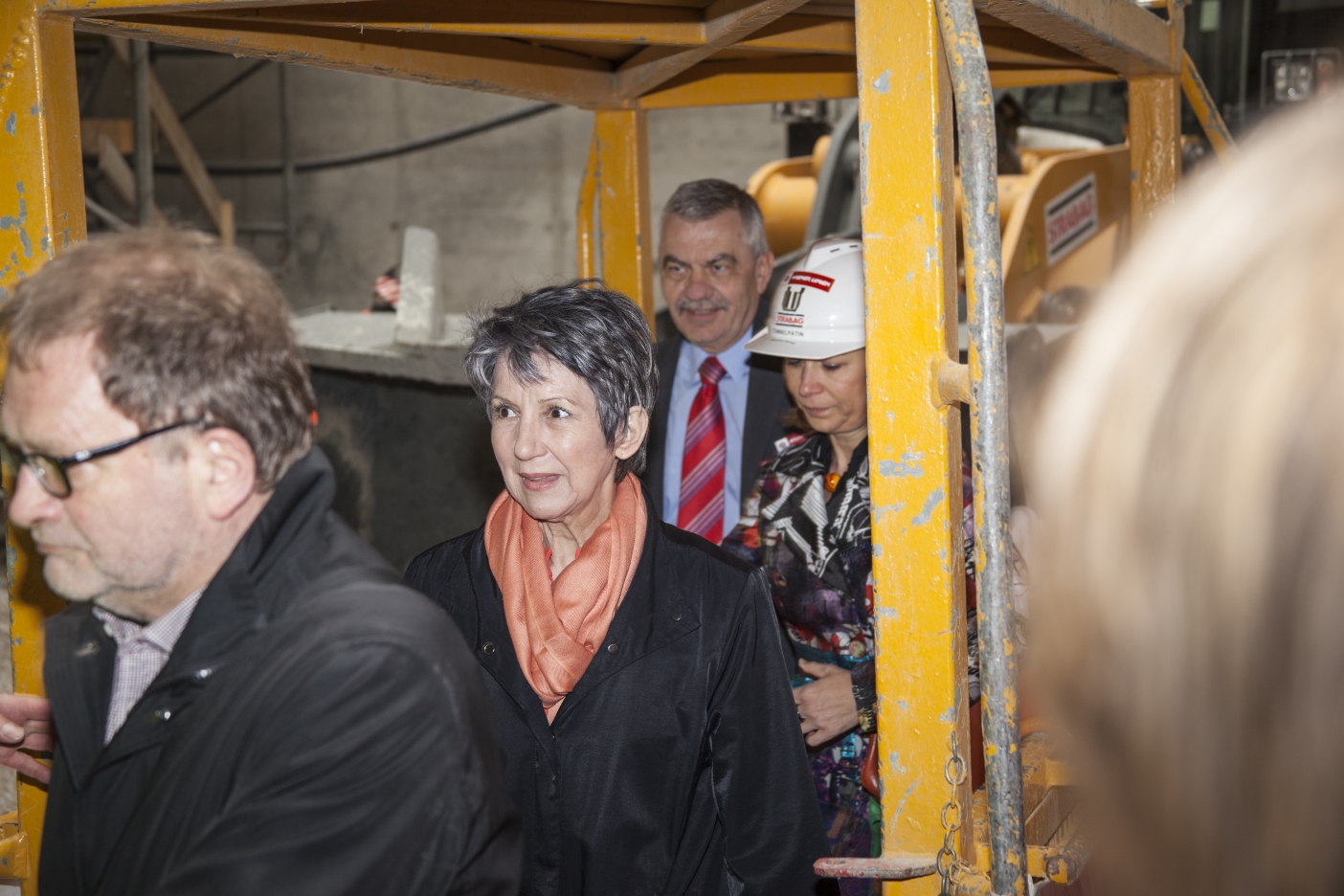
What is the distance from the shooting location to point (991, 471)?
146 cm

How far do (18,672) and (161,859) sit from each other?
Answer: 1.09 m

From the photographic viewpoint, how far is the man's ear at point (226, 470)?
1.36 m

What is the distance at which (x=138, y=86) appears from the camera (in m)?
8.58

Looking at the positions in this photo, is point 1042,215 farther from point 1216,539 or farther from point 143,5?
point 1216,539

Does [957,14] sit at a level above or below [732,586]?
above

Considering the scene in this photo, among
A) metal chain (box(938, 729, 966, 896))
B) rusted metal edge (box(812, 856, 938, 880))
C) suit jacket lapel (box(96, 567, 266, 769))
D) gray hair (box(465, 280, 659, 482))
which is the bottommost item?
rusted metal edge (box(812, 856, 938, 880))

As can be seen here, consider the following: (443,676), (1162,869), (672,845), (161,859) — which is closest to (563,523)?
(672,845)

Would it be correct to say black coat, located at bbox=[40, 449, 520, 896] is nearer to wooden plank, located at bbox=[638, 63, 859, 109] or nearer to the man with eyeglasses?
the man with eyeglasses

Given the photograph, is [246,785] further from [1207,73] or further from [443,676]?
[1207,73]

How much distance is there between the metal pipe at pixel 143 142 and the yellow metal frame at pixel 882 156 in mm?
6775

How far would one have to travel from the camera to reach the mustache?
12.1 feet

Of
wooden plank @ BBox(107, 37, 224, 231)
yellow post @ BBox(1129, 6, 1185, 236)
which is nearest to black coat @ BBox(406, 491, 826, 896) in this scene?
yellow post @ BBox(1129, 6, 1185, 236)

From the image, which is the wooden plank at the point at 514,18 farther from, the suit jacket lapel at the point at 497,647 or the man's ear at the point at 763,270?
the man's ear at the point at 763,270

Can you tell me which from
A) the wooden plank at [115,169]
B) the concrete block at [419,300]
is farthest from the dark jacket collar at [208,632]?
the wooden plank at [115,169]
